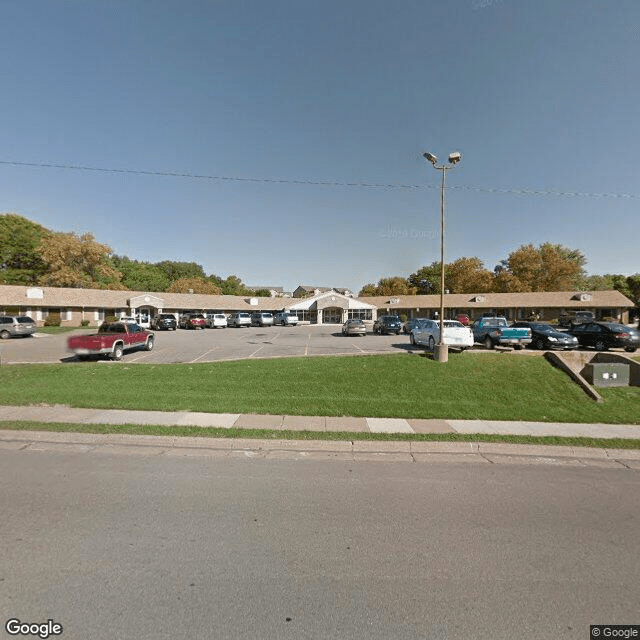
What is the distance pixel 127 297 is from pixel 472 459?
44.8 meters

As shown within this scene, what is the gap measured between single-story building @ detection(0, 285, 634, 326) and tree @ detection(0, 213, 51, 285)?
51.1ft

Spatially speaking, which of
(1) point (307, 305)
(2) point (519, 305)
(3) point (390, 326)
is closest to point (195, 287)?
(1) point (307, 305)

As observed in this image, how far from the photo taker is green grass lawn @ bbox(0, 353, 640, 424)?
803 centimetres

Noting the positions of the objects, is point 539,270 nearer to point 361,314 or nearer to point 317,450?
point 361,314

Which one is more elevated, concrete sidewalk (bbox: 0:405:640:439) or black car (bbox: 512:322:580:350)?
black car (bbox: 512:322:580:350)

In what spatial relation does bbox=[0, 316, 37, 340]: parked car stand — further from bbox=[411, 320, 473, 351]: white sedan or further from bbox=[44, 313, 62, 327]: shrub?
bbox=[411, 320, 473, 351]: white sedan

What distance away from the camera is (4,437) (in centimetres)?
627

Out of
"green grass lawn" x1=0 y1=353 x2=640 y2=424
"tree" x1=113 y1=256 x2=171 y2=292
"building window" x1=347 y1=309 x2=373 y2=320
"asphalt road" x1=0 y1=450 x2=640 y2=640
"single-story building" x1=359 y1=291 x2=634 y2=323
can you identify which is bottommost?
"asphalt road" x1=0 y1=450 x2=640 y2=640

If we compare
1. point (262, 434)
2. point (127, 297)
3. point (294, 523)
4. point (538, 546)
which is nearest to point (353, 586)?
point (294, 523)

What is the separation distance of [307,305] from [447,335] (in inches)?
1339

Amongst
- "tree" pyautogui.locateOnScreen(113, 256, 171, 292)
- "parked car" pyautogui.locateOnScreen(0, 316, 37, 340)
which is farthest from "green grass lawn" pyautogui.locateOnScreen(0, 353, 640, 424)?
"tree" pyautogui.locateOnScreen(113, 256, 171, 292)

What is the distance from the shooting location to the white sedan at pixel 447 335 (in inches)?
565

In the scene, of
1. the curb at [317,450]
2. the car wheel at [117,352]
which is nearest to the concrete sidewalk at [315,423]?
the curb at [317,450]

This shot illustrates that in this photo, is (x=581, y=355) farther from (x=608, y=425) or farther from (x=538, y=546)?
(x=538, y=546)
